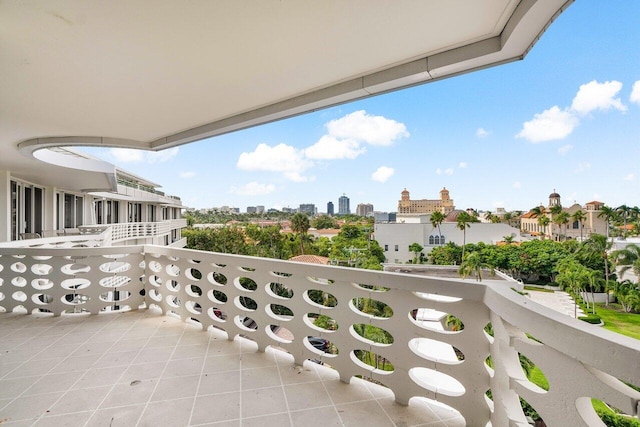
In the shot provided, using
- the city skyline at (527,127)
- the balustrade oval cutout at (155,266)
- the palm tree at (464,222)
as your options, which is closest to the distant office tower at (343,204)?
the city skyline at (527,127)

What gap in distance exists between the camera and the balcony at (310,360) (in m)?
1.08

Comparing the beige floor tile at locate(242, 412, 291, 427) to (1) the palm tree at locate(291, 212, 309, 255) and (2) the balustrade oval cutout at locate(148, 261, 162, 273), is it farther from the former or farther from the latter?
(1) the palm tree at locate(291, 212, 309, 255)

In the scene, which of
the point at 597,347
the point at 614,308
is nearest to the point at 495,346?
the point at 597,347

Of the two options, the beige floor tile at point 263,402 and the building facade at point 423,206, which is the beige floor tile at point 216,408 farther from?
the building facade at point 423,206

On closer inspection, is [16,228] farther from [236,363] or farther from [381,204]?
[381,204]

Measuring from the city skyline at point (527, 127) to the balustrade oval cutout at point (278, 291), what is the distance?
1746 millimetres

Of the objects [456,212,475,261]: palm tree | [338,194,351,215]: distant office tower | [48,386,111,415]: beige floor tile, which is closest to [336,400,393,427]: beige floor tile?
[48,386,111,415]: beige floor tile

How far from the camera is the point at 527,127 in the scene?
8.17 metres

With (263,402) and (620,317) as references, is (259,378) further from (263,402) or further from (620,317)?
(620,317)

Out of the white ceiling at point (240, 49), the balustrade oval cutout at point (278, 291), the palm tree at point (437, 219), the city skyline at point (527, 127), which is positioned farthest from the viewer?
the palm tree at point (437, 219)

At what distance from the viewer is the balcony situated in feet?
3.53

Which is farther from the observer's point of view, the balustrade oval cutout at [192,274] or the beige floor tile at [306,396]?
the balustrade oval cutout at [192,274]

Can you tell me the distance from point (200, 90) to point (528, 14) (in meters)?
2.34

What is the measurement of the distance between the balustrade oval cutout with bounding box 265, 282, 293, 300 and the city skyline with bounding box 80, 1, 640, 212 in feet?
5.73
